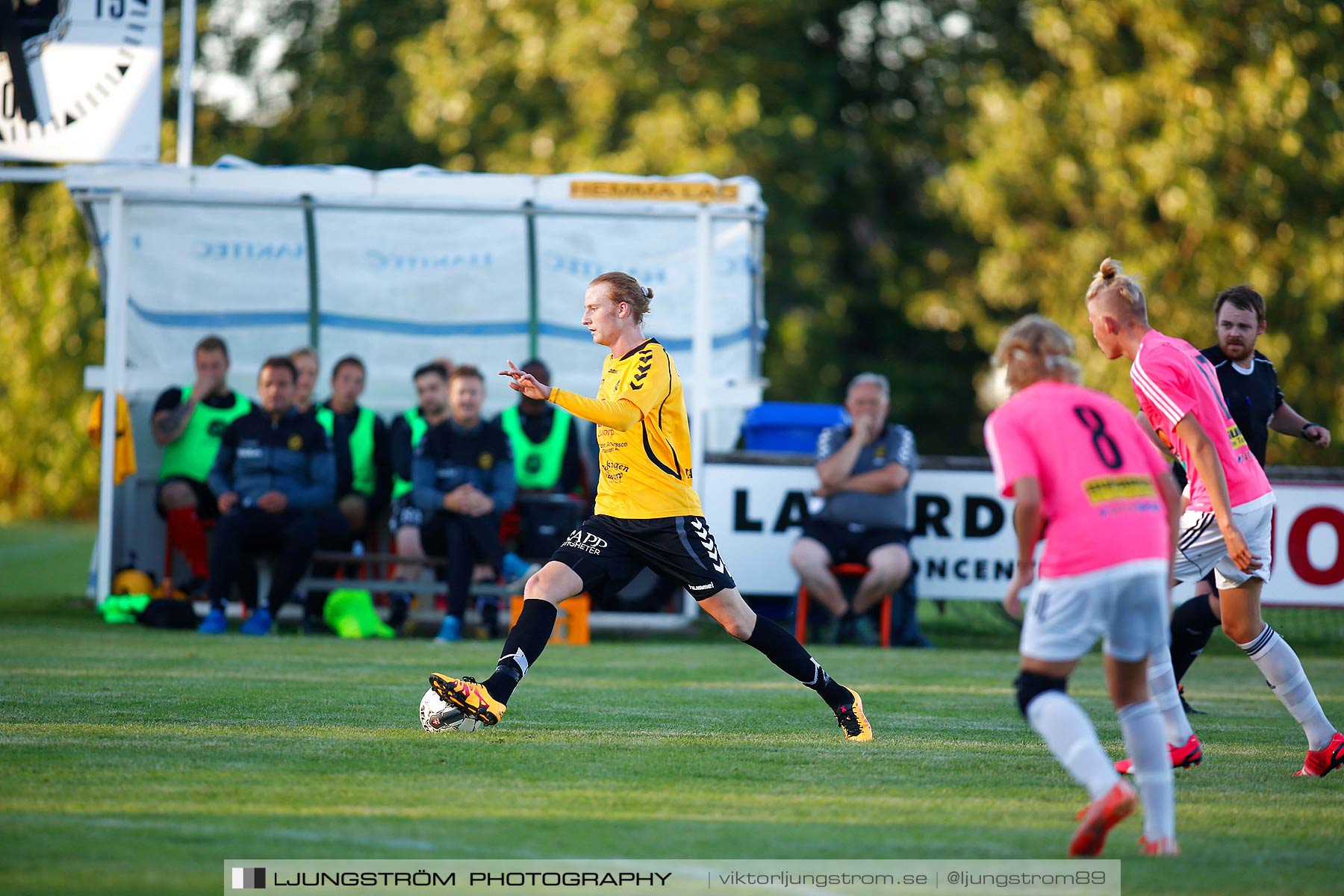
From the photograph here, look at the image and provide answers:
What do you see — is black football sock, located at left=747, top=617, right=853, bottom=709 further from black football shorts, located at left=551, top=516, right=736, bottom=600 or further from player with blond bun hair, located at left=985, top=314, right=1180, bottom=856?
player with blond bun hair, located at left=985, top=314, right=1180, bottom=856

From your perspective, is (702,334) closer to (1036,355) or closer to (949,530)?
(949,530)

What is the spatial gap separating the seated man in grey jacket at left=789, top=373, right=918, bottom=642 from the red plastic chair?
0.06 meters

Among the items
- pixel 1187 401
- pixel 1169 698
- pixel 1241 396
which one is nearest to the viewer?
pixel 1187 401

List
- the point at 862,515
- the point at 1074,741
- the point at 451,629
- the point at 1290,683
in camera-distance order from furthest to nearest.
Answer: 1. the point at 862,515
2. the point at 451,629
3. the point at 1290,683
4. the point at 1074,741

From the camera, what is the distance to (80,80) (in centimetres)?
1239

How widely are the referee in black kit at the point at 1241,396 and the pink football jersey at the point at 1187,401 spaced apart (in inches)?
31.1

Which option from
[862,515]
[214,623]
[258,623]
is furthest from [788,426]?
[214,623]

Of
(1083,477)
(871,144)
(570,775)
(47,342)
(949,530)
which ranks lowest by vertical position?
(570,775)

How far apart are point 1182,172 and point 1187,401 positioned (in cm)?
1592

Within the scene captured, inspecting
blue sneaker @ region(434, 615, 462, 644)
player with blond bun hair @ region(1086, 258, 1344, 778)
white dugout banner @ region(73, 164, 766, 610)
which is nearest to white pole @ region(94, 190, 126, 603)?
white dugout banner @ region(73, 164, 766, 610)

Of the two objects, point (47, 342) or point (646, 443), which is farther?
point (47, 342)

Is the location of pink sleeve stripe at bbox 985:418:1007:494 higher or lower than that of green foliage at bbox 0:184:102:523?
lower

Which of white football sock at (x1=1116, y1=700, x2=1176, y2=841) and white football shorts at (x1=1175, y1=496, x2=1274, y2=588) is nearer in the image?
white football sock at (x1=1116, y1=700, x2=1176, y2=841)

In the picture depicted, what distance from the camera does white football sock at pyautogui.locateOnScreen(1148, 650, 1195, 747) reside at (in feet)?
20.4
